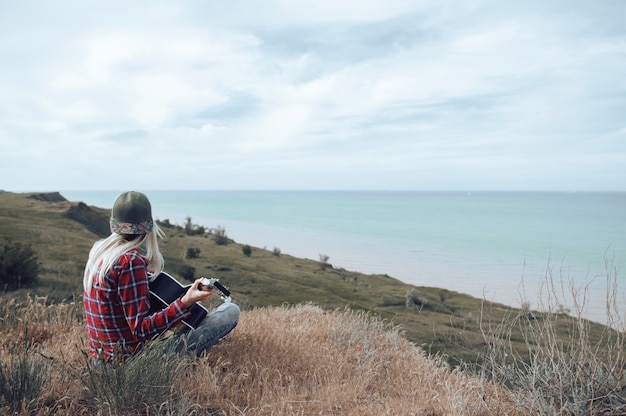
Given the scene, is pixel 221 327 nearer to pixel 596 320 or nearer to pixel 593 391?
→ pixel 593 391

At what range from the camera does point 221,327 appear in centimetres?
498

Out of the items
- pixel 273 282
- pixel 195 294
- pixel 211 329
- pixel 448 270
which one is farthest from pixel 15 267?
pixel 448 270

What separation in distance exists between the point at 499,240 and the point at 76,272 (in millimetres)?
52060

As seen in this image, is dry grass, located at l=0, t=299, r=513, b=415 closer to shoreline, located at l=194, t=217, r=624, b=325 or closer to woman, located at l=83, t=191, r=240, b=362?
woman, located at l=83, t=191, r=240, b=362

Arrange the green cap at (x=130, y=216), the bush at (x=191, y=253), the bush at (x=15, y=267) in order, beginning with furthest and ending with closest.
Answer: the bush at (x=191, y=253), the bush at (x=15, y=267), the green cap at (x=130, y=216)

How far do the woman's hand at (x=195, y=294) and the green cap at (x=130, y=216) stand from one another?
685 millimetres

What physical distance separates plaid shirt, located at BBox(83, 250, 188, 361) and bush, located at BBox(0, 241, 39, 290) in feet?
21.1

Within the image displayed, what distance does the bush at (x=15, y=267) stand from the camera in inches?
371

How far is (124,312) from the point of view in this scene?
3.96m

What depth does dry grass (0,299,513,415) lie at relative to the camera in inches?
149

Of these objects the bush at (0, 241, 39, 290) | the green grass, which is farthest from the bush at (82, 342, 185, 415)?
the bush at (0, 241, 39, 290)

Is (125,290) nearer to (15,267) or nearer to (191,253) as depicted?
(15,267)

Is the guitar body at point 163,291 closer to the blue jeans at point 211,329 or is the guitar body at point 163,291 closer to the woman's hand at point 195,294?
the woman's hand at point 195,294

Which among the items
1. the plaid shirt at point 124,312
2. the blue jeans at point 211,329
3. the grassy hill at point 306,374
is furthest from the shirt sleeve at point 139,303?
the blue jeans at point 211,329
